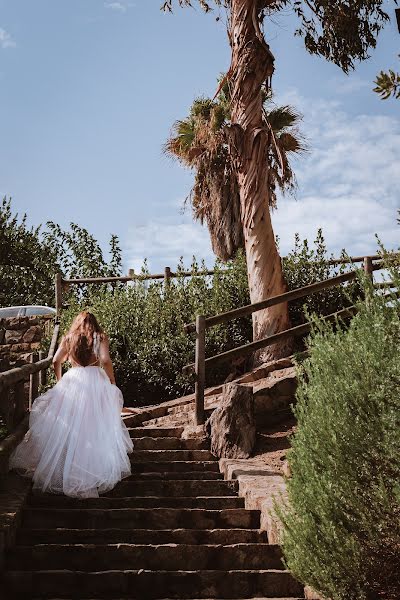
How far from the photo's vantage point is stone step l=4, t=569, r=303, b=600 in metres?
6.06

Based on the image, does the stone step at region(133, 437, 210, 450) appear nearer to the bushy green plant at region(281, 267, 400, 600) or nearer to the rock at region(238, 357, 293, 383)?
the rock at region(238, 357, 293, 383)

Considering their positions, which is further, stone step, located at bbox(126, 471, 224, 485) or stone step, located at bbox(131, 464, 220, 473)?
stone step, located at bbox(131, 464, 220, 473)

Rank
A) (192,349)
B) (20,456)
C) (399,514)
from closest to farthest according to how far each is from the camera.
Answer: (399,514)
(20,456)
(192,349)

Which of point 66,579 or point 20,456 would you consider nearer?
point 66,579

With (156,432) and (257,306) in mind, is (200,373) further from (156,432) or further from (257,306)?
(257,306)

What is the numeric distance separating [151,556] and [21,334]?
32.9 feet

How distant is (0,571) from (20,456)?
5.31ft

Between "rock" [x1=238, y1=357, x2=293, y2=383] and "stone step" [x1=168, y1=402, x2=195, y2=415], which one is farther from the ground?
"rock" [x1=238, y1=357, x2=293, y2=383]

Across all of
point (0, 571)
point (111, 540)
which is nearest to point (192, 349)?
point (111, 540)

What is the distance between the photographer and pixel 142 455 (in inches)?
347

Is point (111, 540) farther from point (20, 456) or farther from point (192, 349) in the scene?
point (192, 349)

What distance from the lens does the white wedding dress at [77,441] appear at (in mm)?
7391

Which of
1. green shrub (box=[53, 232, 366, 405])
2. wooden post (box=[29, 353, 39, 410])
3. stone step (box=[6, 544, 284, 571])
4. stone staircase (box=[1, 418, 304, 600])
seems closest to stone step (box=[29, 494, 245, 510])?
stone staircase (box=[1, 418, 304, 600])

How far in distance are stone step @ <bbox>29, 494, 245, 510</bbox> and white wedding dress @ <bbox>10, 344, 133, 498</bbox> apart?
0.09m
